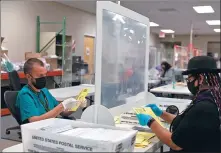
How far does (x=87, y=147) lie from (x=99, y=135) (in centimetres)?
18

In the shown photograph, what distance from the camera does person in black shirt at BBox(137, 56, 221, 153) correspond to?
156 cm

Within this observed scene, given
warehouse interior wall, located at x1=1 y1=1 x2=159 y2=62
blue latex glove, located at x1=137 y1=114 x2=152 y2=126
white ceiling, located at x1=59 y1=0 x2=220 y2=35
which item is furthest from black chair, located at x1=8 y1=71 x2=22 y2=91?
white ceiling, located at x1=59 y1=0 x2=220 y2=35

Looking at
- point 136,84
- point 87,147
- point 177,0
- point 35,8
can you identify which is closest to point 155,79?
point 177,0

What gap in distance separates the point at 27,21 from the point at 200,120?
6527 mm

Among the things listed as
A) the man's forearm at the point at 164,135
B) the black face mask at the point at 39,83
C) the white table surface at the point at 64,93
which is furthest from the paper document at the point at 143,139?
the white table surface at the point at 64,93

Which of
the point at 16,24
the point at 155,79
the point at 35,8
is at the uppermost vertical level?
the point at 35,8

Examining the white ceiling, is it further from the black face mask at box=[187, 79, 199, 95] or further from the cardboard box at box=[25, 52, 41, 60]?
the black face mask at box=[187, 79, 199, 95]

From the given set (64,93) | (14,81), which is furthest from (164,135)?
(14,81)

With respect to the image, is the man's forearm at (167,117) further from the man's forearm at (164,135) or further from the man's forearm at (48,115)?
the man's forearm at (48,115)

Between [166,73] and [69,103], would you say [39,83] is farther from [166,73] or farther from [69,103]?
[166,73]

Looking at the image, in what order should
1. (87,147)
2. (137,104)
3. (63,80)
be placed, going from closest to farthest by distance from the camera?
(87,147)
(137,104)
(63,80)

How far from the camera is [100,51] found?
176 cm

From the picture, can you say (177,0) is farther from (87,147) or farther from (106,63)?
(87,147)

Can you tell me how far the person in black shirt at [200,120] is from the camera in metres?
1.56
